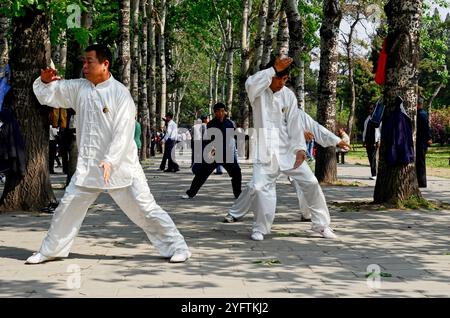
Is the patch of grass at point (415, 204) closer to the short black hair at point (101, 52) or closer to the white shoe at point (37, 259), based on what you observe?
the short black hair at point (101, 52)

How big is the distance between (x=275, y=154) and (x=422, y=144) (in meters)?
8.17

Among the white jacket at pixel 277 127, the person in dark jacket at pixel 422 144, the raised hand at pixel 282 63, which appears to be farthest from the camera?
the person in dark jacket at pixel 422 144

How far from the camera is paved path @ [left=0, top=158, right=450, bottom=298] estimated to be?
5.80 m

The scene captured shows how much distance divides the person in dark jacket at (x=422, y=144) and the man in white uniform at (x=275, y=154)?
7.68 metres

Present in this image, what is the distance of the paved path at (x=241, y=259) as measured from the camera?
19.0 feet

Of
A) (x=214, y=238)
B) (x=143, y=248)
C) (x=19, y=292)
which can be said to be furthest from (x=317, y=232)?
(x=19, y=292)

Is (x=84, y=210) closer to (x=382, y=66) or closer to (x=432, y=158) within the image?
(x=382, y=66)

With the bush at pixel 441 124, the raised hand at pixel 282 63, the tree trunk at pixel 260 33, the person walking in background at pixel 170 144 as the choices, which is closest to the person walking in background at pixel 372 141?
the person walking in background at pixel 170 144

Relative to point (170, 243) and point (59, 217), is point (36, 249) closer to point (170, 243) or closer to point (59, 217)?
point (59, 217)

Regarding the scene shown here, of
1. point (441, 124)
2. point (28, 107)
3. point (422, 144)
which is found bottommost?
point (422, 144)

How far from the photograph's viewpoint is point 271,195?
8.49 metres

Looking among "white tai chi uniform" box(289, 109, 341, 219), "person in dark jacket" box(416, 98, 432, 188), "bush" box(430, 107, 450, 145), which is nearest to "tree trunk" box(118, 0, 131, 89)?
"person in dark jacket" box(416, 98, 432, 188)

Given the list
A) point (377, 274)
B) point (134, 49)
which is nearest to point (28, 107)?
point (377, 274)

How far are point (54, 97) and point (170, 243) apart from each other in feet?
6.23
